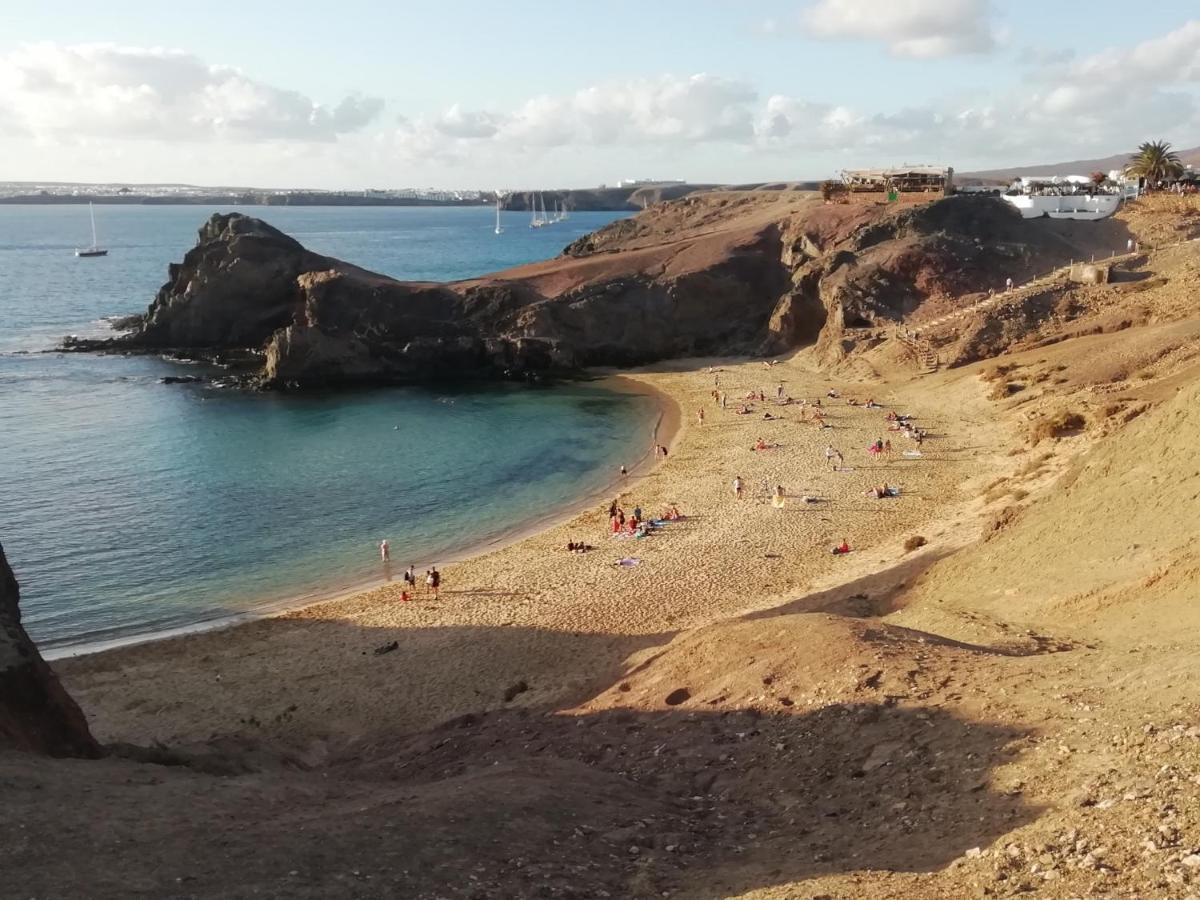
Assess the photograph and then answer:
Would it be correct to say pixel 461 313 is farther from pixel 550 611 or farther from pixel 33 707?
pixel 33 707

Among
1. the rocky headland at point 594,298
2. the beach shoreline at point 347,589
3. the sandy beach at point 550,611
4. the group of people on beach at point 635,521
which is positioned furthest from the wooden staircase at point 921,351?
the group of people on beach at point 635,521

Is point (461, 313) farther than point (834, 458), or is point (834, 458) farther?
point (461, 313)

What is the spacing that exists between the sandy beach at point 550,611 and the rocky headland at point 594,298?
2207 centimetres

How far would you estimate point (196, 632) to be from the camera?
89.5ft

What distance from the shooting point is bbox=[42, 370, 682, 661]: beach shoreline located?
86.9 ft

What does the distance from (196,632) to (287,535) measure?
25.9 feet

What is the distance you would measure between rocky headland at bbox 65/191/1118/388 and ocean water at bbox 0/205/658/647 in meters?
4.38

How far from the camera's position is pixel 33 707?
14406 mm

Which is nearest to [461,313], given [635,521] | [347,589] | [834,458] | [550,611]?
[834,458]

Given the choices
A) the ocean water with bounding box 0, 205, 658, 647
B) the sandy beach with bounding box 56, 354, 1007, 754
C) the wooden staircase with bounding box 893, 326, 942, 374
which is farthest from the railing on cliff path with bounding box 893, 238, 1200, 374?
the ocean water with bounding box 0, 205, 658, 647

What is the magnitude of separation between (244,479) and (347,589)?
13.7 meters

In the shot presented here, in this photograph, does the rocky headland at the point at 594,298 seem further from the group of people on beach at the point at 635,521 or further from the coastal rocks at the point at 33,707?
the coastal rocks at the point at 33,707

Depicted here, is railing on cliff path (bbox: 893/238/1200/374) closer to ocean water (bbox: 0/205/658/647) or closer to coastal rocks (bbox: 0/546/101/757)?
ocean water (bbox: 0/205/658/647)

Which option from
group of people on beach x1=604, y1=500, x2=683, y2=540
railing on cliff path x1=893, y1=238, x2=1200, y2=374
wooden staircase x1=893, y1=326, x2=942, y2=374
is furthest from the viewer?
railing on cliff path x1=893, y1=238, x2=1200, y2=374
